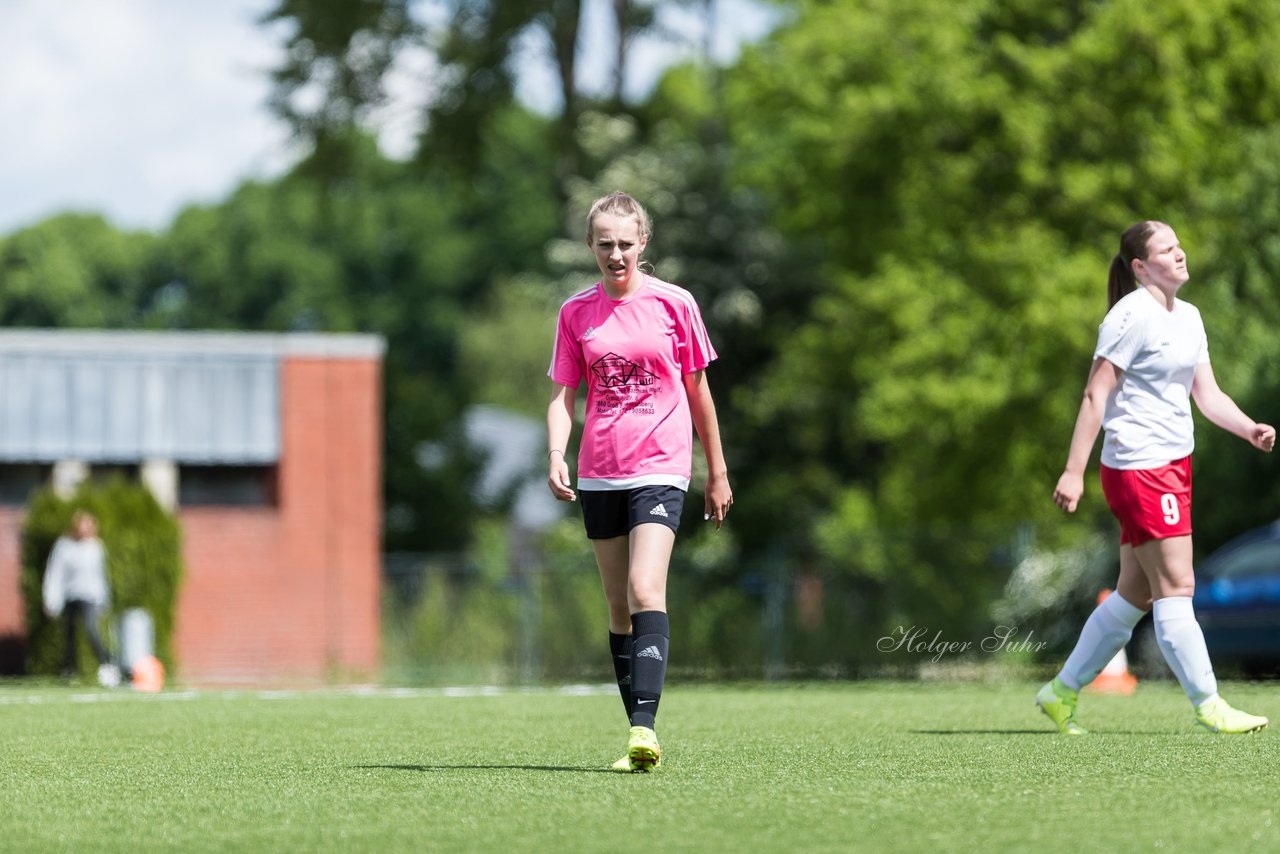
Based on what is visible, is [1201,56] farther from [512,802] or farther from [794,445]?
[512,802]

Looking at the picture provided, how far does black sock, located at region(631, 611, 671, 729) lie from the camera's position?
7.08 metres

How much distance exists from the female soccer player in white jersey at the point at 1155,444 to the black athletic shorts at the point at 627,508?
178 cm

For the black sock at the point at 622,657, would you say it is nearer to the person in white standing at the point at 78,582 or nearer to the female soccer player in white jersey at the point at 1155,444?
the female soccer player in white jersey at the point at 1155,444

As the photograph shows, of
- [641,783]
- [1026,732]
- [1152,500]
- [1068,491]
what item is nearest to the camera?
[641,783]

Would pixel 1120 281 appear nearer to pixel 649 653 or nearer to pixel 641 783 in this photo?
pixel 649 653

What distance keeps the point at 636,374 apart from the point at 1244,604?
1169 cm

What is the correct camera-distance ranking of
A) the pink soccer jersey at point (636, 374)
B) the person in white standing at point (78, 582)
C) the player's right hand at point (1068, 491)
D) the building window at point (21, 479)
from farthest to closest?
1. the building window at point (21, 479)
2. the person in white standing at point (78, 582)
3. the player's right hand at point (1068, 491)
4. the pink soccer jersey at point (636, 374)

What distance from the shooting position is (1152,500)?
27.0 ft

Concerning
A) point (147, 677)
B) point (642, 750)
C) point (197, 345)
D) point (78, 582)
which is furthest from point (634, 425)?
point (197, 345)

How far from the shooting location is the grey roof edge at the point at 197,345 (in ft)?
89.2

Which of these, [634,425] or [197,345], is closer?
[634,425]

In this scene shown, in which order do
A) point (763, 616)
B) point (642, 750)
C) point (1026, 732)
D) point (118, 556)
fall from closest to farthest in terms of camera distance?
point (642, 750) → point (1026, 732) → point (118, 556) → point (763, 616)

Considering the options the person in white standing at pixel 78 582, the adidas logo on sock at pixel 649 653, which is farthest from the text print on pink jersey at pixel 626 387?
the person in white standing at pixel 78 582

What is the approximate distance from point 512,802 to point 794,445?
3195 centimetres
